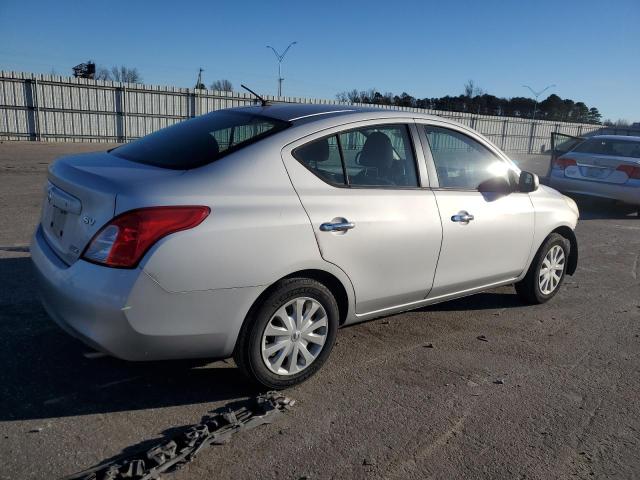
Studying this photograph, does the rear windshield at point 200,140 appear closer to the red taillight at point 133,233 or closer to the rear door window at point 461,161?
the red taillight at point 133,233

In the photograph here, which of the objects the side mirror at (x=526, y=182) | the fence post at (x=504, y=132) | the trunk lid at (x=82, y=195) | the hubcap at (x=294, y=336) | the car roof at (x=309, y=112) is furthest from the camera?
the fence post at (x=504, y=132)

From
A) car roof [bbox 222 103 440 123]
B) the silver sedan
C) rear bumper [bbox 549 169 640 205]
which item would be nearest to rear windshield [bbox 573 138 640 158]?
the silver sedan

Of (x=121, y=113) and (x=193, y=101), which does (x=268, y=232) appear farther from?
(x=193, y=101)

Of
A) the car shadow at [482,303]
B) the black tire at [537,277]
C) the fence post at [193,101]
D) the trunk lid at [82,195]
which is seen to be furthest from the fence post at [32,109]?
the black tire at [537,277]

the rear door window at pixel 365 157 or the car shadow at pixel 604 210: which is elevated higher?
the rear door window at pixel 365 157

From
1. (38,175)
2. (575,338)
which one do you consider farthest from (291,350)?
(38,175)

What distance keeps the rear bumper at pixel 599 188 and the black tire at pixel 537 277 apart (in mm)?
6027

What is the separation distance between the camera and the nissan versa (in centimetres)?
276

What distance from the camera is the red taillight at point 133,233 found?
2689 millimetres

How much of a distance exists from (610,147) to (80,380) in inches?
440

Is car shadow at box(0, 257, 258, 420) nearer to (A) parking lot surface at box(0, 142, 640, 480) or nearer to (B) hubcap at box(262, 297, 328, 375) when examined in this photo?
(A) parking lot surface at box(0, 142, 640, 480)

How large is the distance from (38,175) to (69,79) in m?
13.1

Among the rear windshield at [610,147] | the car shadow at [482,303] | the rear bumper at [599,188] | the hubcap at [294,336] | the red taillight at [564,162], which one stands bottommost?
the car shadow at [482,303]

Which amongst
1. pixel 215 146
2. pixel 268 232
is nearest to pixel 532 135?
pixel 215 146
